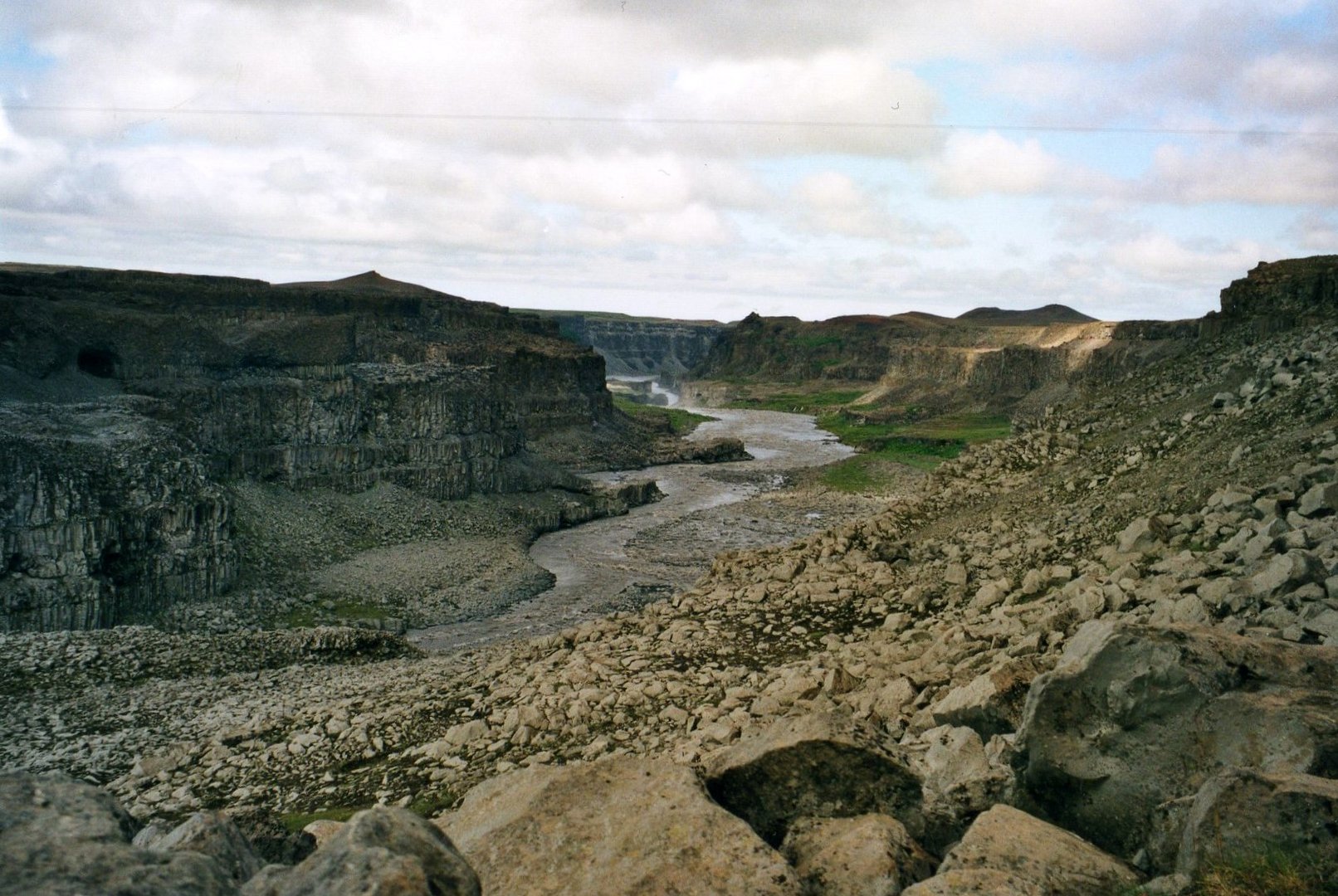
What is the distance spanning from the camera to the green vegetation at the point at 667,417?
108 meters

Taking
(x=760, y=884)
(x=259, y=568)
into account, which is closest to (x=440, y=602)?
(x=259, y=568)

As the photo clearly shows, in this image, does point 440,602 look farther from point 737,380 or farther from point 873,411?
point 737,380

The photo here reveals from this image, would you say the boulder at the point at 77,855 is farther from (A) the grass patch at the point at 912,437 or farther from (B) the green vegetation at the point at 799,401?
(B) the green vegetation at the point at 799,401

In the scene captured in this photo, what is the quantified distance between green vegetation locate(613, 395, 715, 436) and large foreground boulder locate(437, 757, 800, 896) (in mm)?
97062

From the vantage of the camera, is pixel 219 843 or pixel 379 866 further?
pixel 219 843

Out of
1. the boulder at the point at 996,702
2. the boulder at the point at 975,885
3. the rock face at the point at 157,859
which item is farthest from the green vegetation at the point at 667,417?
the rock face at the point at 157,859

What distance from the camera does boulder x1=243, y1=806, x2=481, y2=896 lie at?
5164mm

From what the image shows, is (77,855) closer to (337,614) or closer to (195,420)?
(337,614)

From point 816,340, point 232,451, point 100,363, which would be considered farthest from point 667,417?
point 100,363

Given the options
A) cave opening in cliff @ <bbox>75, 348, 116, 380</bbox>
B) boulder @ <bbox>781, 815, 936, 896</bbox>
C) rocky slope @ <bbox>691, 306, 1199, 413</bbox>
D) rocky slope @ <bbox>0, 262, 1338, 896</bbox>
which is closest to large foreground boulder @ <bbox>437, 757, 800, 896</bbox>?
rocky slope @ <bbox>0, 262, 1338, 896</bbox>

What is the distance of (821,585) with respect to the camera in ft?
77.6

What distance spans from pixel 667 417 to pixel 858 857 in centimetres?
11177

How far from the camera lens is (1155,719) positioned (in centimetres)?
823

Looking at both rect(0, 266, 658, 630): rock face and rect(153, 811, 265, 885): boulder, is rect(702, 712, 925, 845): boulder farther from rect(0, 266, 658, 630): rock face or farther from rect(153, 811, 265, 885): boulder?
rect(0, 266, 658, 630): rock face
